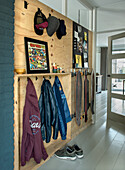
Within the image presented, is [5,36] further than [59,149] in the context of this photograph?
No

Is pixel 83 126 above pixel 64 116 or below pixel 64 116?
below

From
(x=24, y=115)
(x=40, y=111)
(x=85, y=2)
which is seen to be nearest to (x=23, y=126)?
(x=24, y=115)

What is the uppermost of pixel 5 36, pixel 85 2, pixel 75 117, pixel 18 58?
pixel 85 2

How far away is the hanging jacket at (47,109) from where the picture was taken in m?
1.99

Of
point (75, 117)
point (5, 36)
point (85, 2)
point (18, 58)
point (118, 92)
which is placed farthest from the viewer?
→ point (118, 92)

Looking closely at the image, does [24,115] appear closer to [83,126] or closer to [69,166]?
[69,166]

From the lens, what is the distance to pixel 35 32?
1899mm

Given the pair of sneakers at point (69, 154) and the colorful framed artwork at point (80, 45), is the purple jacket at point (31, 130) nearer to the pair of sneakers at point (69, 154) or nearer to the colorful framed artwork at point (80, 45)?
the pair of sneakers at point (69, 154)

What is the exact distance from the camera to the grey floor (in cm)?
201

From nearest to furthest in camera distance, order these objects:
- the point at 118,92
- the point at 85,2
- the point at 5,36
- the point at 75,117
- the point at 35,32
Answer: the point at 5,36 → the point at 35,32 → the point at 75,117 → the point at 85,2 → the point at 118,92

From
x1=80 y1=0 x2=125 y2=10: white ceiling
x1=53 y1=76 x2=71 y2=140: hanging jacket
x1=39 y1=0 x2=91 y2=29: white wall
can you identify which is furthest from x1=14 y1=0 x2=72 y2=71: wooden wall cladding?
x1=80 y1=0 x2=125 y2=10: white ceiling

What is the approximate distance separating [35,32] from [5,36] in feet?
1.64

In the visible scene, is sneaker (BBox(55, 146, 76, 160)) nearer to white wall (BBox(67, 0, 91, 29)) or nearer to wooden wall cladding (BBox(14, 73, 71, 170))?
wooden wall cladding (BBox(14, 73, 71, 170))

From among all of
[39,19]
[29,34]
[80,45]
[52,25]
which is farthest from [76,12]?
[29,34]
